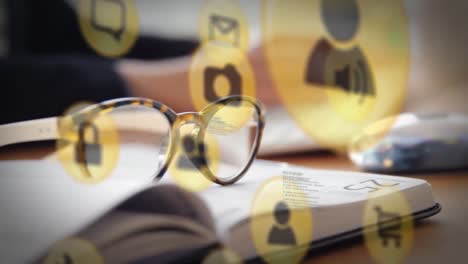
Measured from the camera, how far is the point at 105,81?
1201 mm

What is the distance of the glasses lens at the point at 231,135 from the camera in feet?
1.39

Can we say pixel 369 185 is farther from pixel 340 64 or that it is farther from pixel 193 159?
pixel 340 64

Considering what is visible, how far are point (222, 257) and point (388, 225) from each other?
128mm

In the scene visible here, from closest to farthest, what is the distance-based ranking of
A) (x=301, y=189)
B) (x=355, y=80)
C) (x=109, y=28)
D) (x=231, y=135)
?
(x=301, y=189)
(x=231, y=135)
(x=355, y=80)
(x=109, y=28)

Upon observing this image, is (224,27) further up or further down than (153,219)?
further up

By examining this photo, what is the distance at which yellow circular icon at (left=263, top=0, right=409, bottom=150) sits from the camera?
0.77 m

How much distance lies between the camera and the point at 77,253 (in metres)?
0.23

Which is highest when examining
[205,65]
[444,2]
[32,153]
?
[444,2]

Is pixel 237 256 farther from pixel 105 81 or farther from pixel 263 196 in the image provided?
pixel 105 81

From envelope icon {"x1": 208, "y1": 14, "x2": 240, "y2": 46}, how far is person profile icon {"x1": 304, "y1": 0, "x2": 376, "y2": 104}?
0.17 metres

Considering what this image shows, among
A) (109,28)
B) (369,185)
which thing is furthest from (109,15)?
(369,185)

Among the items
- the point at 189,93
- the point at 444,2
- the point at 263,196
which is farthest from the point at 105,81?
the point at 263,196

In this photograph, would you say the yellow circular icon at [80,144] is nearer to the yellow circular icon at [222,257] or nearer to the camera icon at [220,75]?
the yellow circular icon at [222,257]

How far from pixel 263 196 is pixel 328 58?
1.97ft
